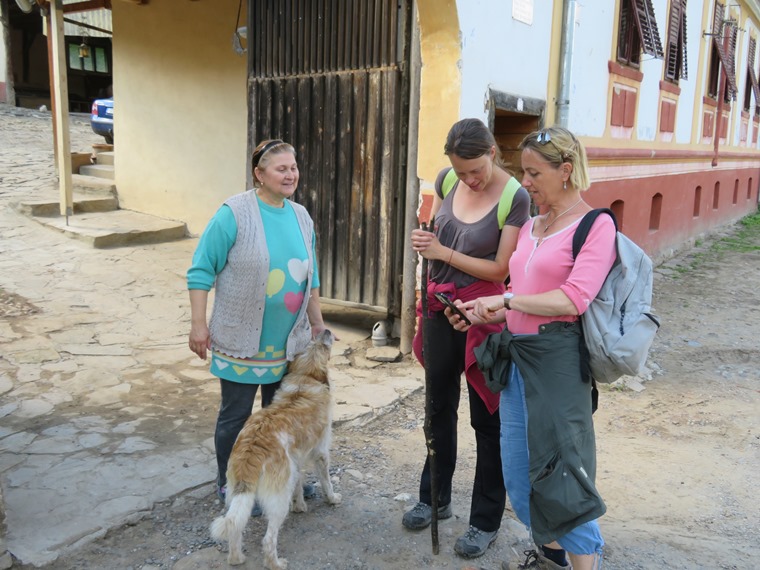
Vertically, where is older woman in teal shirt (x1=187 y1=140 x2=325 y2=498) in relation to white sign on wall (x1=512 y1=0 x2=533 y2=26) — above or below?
below

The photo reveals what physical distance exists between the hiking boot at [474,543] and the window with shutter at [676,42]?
34.5 feet

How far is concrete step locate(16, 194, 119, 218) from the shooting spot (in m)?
9.59

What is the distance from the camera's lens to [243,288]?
3.01 metres

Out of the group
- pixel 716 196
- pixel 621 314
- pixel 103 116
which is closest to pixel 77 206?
pixel 103 116

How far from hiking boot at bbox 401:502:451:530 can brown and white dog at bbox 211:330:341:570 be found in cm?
48

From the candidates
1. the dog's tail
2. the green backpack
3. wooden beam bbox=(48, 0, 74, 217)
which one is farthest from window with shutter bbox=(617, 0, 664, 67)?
the dog's tail

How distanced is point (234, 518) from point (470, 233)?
1.55 metres

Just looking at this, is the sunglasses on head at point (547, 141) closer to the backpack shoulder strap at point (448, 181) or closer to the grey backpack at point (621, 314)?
the grey backpack at point (621, 314)

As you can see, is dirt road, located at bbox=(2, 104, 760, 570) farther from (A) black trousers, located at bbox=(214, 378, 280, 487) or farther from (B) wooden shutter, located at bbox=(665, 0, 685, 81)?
(B) wooden shutter, located at bbox=(665, 0, 685, 81)

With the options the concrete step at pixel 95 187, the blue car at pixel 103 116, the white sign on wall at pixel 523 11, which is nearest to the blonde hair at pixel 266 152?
the white sign on wall at pixel 523 11

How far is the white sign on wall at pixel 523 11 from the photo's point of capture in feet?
20.2

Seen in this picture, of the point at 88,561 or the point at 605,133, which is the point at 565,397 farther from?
the point at 605,133

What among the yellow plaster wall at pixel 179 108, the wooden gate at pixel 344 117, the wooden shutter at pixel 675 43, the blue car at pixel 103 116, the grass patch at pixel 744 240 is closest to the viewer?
the wooden gate at pixel 344 117

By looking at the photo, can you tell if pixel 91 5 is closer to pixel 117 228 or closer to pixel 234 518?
pixel 117 228
